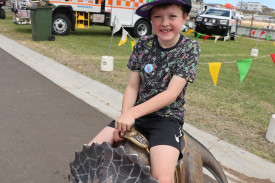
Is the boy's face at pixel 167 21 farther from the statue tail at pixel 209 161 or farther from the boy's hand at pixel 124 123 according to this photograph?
the statue tail at pixel 209 161

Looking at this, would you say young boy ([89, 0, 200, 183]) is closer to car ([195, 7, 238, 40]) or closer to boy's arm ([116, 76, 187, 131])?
boy's arm ([116, 76, 187, 131])

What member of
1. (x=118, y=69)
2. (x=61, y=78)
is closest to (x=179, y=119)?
(x=61, y=78)

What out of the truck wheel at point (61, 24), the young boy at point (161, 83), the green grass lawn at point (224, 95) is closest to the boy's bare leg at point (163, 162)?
the young boy at point (161, 83)

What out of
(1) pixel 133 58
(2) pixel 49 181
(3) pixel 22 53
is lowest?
(2) pixel 49 181

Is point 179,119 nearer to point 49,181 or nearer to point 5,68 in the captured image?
point 49,181

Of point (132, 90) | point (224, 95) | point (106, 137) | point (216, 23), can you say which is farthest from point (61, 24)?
point (106, 137)

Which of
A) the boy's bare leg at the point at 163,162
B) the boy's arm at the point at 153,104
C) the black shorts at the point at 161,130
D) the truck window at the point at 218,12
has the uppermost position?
the truck window at the point at 218,12

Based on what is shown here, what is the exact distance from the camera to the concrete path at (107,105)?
3.08 metres

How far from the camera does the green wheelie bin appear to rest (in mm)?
10336

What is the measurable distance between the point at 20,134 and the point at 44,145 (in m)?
0.44

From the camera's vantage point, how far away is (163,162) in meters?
1.57

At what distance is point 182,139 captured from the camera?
6.10 ft

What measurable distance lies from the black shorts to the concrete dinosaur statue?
7 cm

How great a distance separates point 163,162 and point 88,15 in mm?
12108
